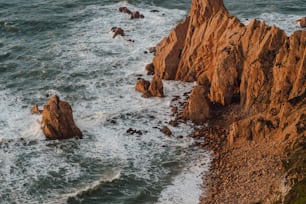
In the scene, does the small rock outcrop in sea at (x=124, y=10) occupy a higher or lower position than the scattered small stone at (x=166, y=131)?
higher

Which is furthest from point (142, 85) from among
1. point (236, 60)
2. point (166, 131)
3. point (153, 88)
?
point (236, 60)

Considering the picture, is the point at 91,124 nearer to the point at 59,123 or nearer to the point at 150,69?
the point at 59,123

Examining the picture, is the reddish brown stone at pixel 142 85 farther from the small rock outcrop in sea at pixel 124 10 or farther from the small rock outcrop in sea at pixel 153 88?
the small rock outcrop in sea at pixel 124 10

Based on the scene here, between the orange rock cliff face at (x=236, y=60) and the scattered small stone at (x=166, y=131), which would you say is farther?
the scattered small stone at (x=166, y=131)

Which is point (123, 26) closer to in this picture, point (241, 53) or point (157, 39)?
point (157, 39)

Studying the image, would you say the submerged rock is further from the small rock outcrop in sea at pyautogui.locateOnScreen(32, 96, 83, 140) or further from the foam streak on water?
the small rock outcrop in sea at pyautogui.locateOnScreen(32, 96, 83, 140)

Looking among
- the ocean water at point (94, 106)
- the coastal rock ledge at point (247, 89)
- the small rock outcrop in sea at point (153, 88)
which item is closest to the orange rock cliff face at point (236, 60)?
the coastal rock ledge at point (247, 89)
